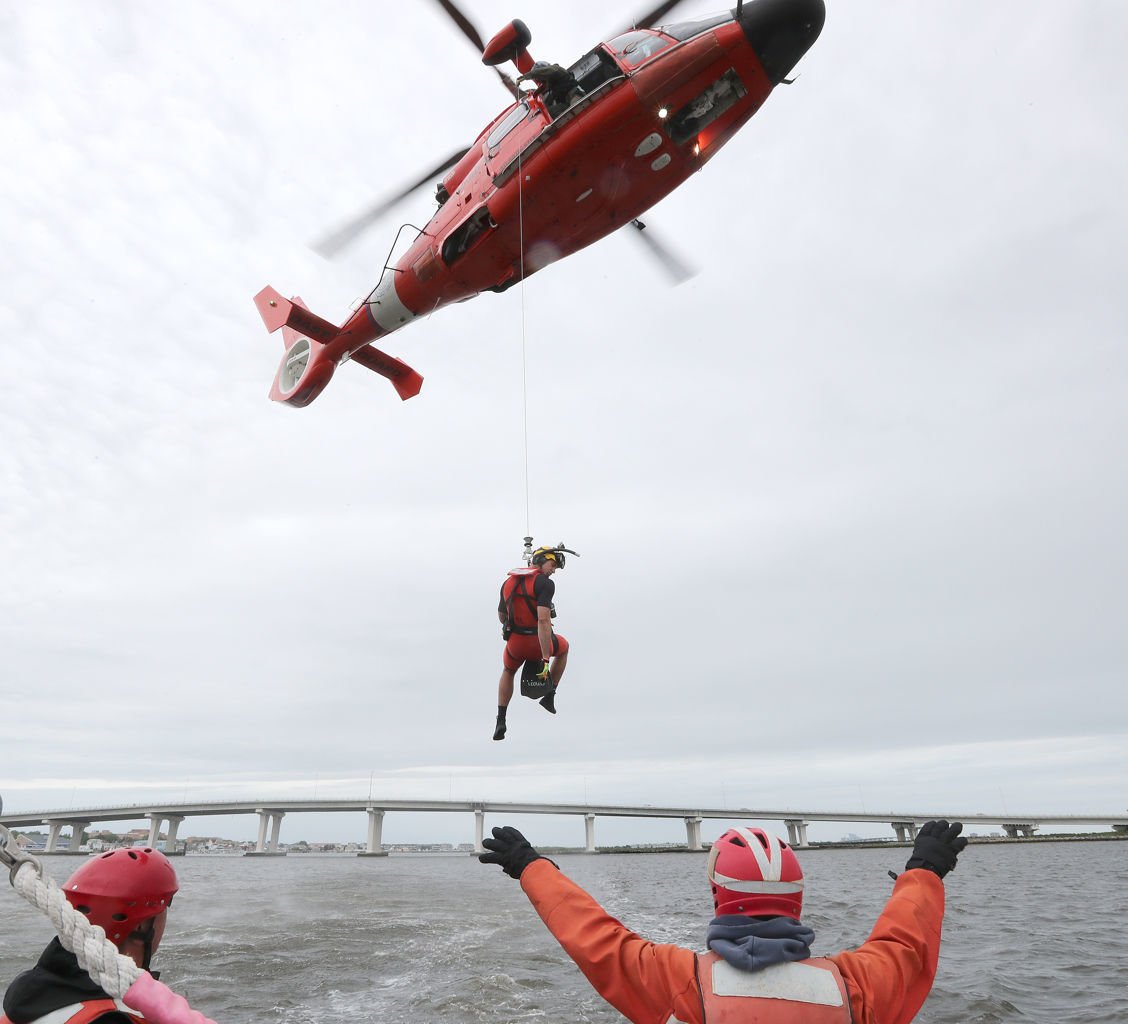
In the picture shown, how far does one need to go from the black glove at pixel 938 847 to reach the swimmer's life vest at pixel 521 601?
5773mm

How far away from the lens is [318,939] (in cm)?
1666

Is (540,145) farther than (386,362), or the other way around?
(386,362)

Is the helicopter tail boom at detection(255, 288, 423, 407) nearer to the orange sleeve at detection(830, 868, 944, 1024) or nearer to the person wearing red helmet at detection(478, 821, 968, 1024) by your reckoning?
the person wearing red helmet at detection(478, 821, 968, 1024)

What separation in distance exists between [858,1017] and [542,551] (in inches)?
267

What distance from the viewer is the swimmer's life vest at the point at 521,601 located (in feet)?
30.0

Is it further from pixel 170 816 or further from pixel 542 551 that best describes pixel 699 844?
pixel 542 551

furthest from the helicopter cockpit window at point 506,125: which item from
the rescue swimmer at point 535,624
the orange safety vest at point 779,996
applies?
the orange safety vest at point 779,996

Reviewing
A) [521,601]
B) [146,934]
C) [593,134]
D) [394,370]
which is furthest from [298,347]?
[146,934]

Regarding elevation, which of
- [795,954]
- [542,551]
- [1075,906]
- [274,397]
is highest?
[274,397]

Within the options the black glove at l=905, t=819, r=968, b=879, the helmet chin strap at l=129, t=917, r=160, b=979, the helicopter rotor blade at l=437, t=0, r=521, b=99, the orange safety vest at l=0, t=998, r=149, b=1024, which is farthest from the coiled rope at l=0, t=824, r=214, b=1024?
the helicopter rotor blade at l=437, t=0, r=521, b=99

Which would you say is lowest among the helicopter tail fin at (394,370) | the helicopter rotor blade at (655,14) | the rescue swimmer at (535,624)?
the rescue swimmer at (535,624)

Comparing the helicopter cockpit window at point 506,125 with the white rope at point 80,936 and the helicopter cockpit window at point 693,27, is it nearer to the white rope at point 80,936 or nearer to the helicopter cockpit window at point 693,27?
the helicopter cockpit window at point 693,27

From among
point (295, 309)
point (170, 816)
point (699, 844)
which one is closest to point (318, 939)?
point (295, 309)

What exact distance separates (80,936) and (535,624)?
7135 millimetres
